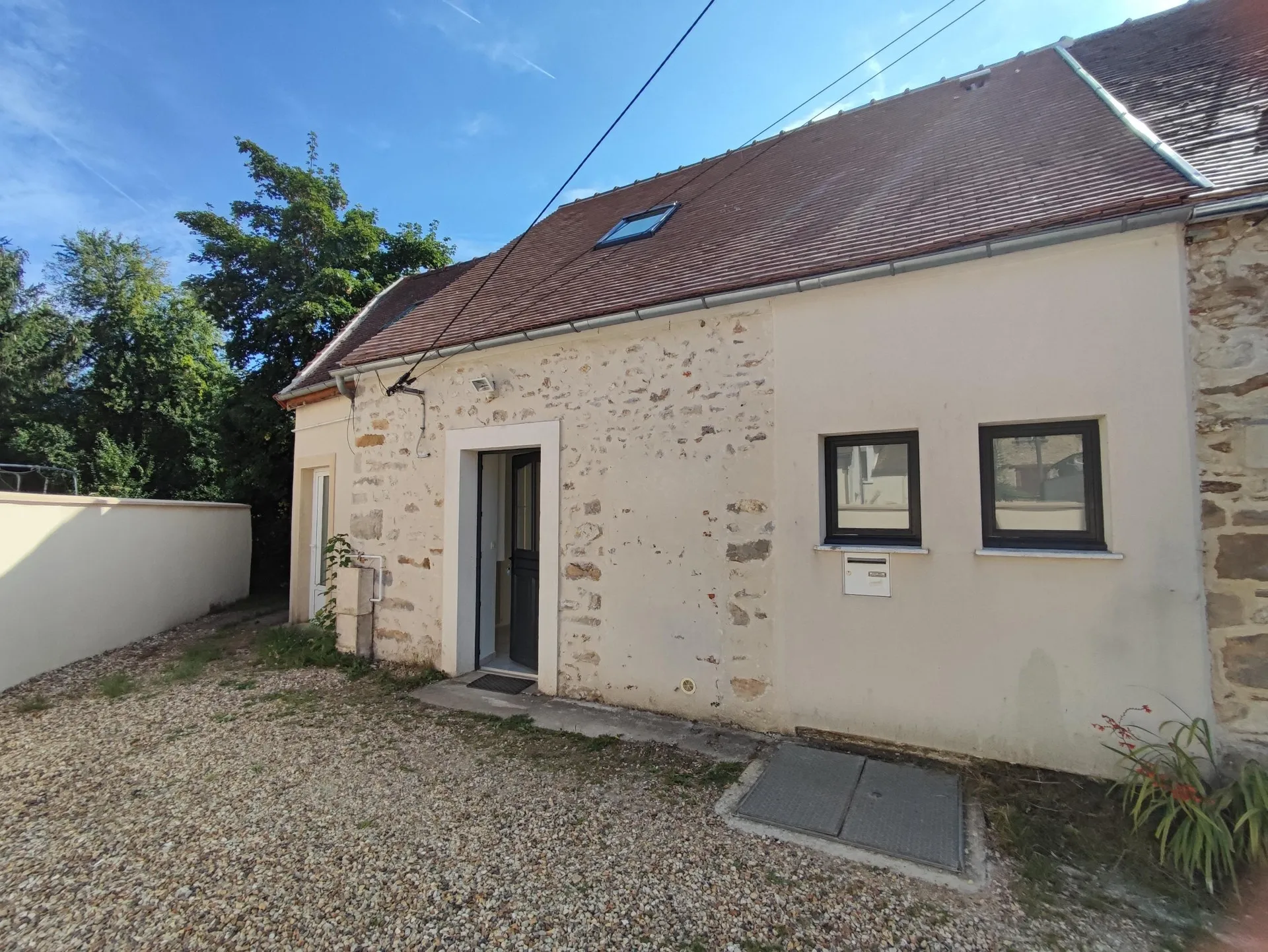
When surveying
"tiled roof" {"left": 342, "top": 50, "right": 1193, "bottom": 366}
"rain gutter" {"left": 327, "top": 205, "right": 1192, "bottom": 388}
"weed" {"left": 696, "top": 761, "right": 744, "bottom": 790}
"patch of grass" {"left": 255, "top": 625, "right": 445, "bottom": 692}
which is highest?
"tiled roof" {"left": 342, "top": 50, "right": 1193, "bottom": 366}

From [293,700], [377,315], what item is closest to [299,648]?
[293,700]

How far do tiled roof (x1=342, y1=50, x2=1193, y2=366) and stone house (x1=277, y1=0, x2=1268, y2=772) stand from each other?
0.05 metres

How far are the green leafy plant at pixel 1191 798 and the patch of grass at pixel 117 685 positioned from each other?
28.7ft

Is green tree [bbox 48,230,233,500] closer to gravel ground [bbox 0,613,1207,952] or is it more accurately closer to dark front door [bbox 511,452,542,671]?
dark front door [bbox 511,452,542,671]

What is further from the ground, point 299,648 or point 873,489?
point 873,489

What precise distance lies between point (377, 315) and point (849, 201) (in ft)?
30.9

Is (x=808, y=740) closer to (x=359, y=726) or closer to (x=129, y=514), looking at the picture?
(x=359, y=726)

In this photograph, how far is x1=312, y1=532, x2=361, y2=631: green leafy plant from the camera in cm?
703

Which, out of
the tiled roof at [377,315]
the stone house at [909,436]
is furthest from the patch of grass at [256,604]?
the stone house at [909,436]

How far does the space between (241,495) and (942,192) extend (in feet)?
46.0

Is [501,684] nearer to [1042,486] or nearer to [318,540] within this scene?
[318,540]

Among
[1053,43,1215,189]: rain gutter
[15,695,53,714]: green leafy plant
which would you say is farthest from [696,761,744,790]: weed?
[15,695,53,714]: green leafy plant

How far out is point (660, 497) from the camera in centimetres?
500

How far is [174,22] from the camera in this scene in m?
6.64
